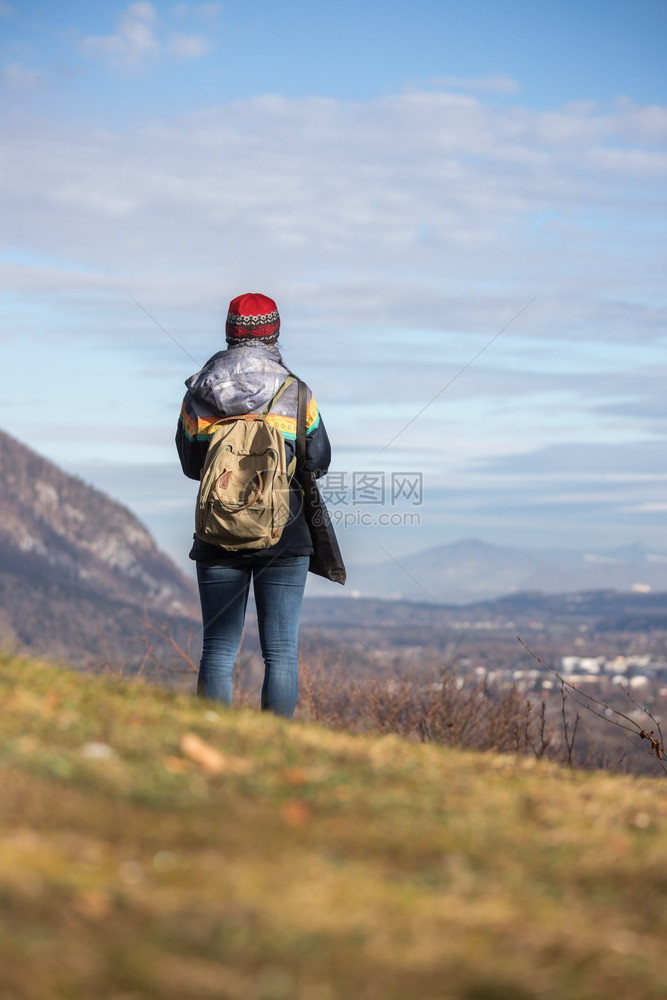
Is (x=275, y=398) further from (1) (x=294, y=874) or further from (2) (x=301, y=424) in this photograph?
(1) (x=294, y=874)

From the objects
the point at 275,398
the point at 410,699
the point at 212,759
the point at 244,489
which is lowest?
the point at 410,699

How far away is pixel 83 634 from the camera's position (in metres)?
123

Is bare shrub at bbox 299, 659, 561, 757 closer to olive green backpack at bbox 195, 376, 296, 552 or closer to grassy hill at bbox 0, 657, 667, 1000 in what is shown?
olive green backpack at bbox 195, 376, 296, 552

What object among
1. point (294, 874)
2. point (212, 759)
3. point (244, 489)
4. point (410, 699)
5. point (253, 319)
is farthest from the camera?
point (410, 699)

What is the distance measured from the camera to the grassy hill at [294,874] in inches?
77.2

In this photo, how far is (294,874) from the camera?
2.38 m

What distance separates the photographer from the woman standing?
5.39m

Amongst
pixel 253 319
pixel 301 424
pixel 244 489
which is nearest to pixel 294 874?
pixel 244 489

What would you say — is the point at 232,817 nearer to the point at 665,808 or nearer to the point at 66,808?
the point at 66,808

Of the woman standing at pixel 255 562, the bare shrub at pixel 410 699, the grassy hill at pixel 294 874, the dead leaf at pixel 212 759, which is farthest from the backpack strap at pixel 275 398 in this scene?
the bare shrub at pixel 410 699

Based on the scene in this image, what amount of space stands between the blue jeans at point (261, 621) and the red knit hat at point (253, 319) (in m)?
1.27

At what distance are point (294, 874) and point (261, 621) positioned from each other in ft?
10.1

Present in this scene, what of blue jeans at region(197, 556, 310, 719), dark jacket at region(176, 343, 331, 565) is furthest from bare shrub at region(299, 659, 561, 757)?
dark jacket at region(176, 343, 331, 565)

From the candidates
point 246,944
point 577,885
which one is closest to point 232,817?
point 246,944
